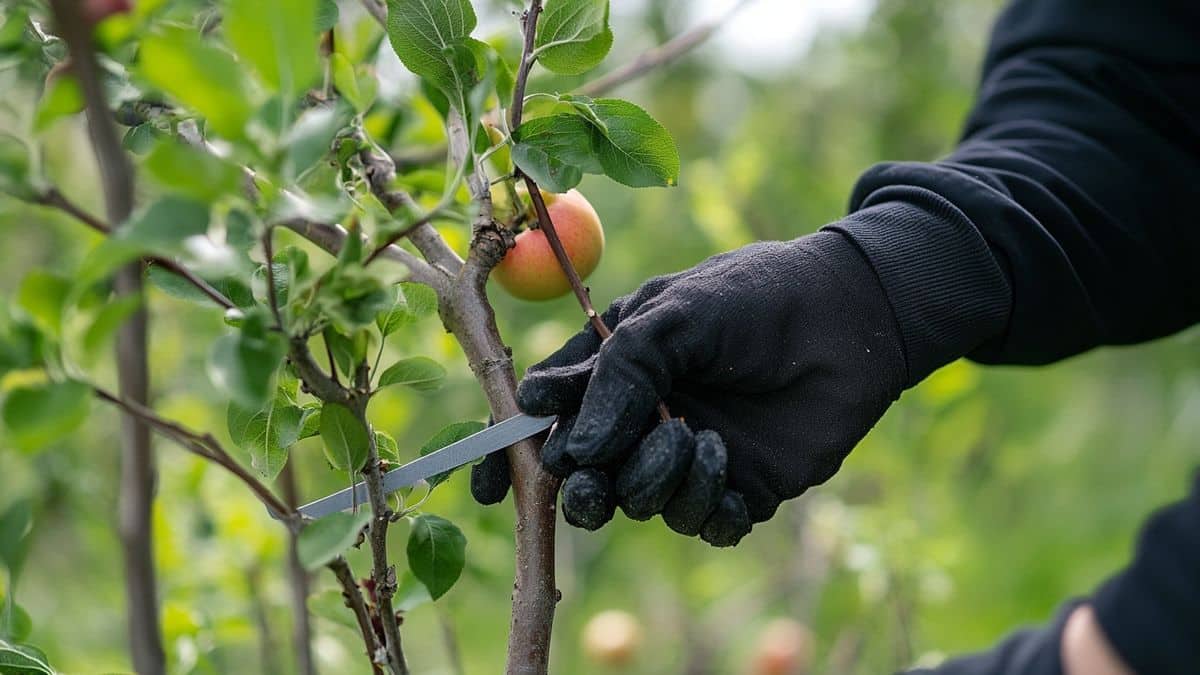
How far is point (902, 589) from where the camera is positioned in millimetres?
1671

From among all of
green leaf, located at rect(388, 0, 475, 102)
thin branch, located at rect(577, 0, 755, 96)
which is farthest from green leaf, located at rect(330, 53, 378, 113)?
thin branch, located at rect(577, 0, 755, 96)

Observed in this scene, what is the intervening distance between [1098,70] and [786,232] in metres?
1.06

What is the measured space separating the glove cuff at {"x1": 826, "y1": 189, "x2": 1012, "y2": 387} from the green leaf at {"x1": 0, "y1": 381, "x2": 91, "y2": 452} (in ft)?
2.13

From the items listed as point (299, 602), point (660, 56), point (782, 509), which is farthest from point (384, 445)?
point (782, 509)

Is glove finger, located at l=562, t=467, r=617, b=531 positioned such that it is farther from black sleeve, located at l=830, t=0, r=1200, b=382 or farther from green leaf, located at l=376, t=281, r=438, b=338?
black sleeve, located at l=830, t=0, r=1200, b=382

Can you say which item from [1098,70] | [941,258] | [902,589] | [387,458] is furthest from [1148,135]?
[387,458]

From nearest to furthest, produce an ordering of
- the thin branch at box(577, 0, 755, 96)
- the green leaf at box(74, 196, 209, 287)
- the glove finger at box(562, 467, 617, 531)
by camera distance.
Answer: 1. the green leaf at box(74, 196, 209, 287)
2. the glove finger at box(562, 467, 617, 531)
3. the thin branch at box(577, 0, 755, 96)

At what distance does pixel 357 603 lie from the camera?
71 cm

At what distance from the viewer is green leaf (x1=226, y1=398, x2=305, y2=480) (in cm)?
75

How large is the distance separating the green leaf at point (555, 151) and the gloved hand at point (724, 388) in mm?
113

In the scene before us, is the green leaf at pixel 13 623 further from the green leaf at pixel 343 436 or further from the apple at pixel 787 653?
the apple at pixel 787 653

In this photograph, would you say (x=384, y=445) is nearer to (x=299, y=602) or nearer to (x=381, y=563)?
(x=381, y=563)

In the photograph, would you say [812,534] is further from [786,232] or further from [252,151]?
[252,151]

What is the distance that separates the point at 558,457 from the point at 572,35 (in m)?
0.30
